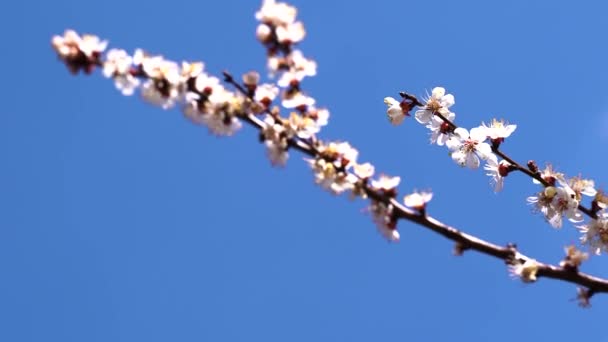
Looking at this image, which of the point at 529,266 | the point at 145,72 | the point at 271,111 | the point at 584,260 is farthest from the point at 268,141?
the point at 584,260

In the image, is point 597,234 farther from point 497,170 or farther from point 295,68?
point 295,68

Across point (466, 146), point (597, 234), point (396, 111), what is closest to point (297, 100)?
point (396, 111)

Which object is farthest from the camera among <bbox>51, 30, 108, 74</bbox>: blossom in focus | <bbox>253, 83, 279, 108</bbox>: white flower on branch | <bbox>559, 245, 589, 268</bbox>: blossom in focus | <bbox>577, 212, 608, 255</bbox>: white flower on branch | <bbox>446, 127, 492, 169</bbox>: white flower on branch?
<bbox>446, 127, 492, 169</bbox>: white flower on branch

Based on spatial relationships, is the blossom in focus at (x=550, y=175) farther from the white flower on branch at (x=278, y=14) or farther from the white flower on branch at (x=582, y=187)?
the white flower on branch at (x=278, y=14)

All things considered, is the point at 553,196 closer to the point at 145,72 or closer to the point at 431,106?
the point at 431,106

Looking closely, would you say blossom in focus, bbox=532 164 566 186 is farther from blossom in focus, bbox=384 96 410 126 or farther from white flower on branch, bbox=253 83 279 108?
white flower on branch, bbox=253 83 279 108

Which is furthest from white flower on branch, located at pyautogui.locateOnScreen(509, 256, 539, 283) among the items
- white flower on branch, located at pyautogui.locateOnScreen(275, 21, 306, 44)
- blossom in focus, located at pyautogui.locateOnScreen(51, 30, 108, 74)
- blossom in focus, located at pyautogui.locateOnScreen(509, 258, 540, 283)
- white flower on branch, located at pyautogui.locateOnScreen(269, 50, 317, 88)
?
blossom in focus, located at pyautogui.locateOnScreen(51, 30, 108, 74)
